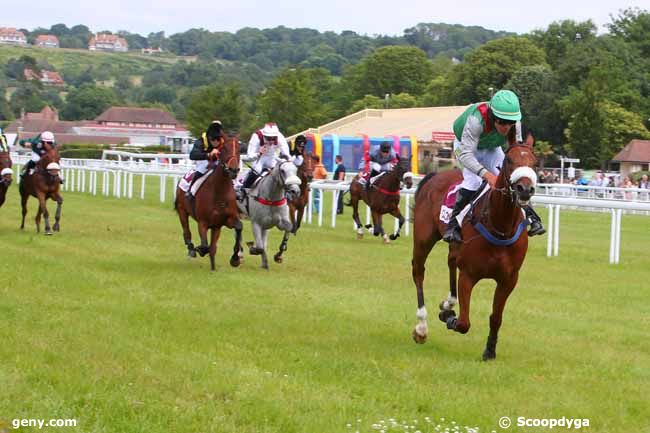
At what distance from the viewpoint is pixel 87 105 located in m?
192

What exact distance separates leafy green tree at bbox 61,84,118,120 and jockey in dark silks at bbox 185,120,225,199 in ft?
587

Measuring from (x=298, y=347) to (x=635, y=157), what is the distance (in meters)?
48.8

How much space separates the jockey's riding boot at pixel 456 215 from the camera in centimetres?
874

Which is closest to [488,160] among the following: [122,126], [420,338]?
[420,338]

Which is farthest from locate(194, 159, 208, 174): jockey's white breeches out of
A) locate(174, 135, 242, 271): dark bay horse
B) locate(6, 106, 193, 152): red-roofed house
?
locate(6, 106, 193, 152): red-roofed house

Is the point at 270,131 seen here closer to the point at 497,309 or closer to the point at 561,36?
the point at 497,309

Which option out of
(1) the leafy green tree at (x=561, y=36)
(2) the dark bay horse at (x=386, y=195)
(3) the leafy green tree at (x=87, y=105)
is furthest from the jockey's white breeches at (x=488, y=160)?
(3) the leafy green tree at (x=87, y=105)

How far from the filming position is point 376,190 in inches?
814

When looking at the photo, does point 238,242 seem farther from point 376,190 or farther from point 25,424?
point 25,424

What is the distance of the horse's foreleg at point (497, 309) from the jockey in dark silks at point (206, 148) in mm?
6548

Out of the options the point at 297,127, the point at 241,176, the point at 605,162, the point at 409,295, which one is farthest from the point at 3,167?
the point at 297,127

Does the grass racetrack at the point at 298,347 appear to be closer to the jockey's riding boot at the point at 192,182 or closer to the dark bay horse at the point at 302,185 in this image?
the jockey's riding boot at the point at 192,182

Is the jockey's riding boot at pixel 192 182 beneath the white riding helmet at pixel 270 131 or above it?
beneath

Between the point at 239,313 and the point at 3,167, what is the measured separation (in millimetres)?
9757
